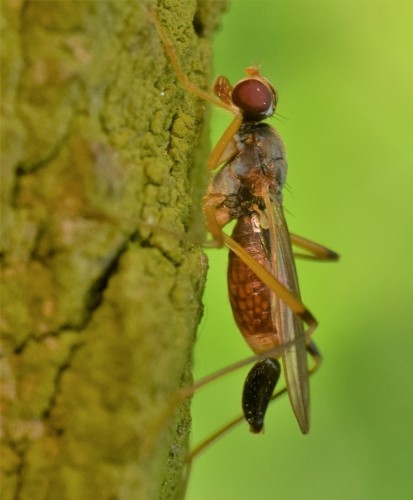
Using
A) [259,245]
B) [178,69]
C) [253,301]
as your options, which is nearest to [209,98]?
[178,69]

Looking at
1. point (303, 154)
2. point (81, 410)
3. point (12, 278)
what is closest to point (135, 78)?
point (12, 278)

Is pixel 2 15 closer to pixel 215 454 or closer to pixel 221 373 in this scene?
pixel 221 373

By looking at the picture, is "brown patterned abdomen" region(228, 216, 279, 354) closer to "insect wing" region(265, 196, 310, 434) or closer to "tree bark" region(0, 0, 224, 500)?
"insect wing" region(265, 196, 310, 434)

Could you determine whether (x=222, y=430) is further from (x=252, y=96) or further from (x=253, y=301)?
(x=252, y=96)

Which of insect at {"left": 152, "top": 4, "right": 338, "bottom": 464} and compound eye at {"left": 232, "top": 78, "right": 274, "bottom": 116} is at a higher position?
compound eye at {"left": 232, "top": 78, "right": 274, "bottom": 116}

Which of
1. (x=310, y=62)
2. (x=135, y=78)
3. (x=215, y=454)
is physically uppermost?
(x=310, y=62)

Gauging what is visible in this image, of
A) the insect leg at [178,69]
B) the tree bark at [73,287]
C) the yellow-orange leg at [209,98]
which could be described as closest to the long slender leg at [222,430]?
the tree bark at [73,287]

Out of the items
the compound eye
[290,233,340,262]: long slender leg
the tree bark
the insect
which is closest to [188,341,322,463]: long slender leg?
the insect
